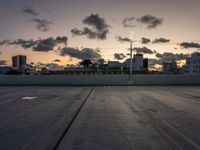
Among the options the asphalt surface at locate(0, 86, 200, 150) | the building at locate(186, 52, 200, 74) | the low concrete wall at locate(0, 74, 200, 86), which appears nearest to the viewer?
the asphalt surface at locate(0, 86, 200, 150)

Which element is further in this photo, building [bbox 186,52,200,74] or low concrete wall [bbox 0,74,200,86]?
building [bbox 186,52,200,74]

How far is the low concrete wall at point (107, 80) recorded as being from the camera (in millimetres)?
51125

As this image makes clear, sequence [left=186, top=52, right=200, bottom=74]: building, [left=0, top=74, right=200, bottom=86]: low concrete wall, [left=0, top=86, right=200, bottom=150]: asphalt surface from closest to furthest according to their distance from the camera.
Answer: [left=0, top=86, right=200, bottom=150]: asphalt surface
[left=0, top=74, right=200, bottom=86]: low concrete wall
[left=186, top=52, right=200, bottom=74]: building

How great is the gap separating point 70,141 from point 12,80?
4663 centimetres

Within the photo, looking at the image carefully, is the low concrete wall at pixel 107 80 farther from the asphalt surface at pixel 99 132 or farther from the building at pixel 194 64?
the building at pixel 194 64

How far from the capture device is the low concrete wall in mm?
51125

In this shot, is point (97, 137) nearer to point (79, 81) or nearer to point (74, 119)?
point (74, 119)

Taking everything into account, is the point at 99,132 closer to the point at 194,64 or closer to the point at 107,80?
the point at 107,80

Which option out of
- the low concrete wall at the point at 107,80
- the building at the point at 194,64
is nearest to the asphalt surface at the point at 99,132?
the low concrete wall at the point at 107,80

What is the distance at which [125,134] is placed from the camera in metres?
9.22

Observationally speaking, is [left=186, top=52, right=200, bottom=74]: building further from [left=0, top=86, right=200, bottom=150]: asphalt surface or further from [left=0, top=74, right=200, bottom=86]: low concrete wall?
[left=0, top=86, right=200, bottom=150]: asphalt surface

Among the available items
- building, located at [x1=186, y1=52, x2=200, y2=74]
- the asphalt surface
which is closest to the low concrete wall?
the asphalt surface

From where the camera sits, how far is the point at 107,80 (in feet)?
168

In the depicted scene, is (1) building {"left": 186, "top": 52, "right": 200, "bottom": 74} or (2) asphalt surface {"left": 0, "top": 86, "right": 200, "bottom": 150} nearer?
(2) asphalt surface {"left": 0, "top": 86, "right": 200, "bottom": 150}
